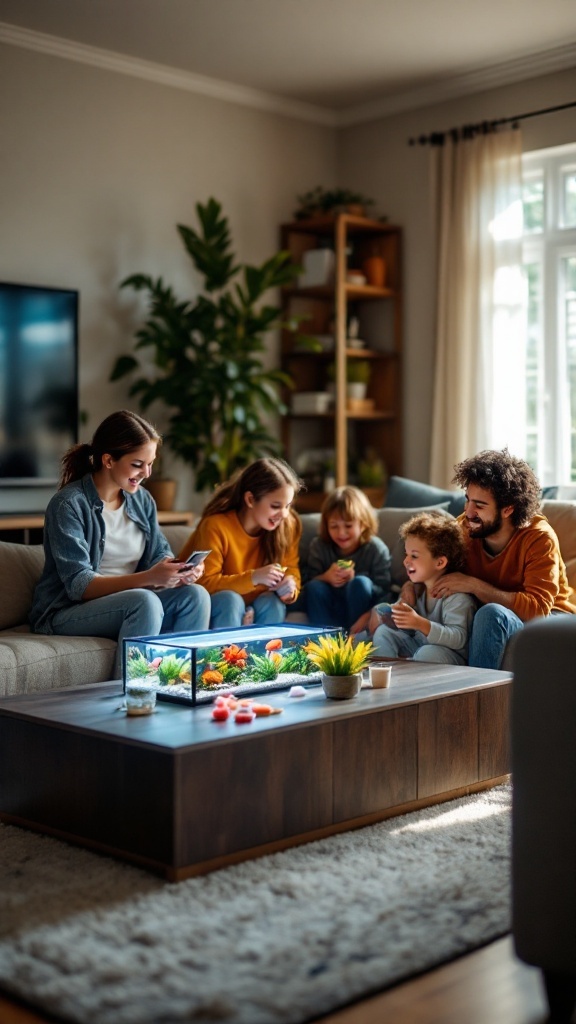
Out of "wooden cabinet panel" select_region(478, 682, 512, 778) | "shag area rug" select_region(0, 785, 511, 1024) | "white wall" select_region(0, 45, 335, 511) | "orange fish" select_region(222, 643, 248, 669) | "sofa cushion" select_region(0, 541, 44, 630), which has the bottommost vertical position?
"shag area rug" select_region(0, 785, 511, 1024)

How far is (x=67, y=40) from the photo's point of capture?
5.06 meters

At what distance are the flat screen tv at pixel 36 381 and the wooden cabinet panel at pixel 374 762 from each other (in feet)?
9.02

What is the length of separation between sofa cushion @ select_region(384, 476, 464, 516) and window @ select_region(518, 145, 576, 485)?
112 centimetres

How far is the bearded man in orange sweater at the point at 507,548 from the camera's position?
3.37 m

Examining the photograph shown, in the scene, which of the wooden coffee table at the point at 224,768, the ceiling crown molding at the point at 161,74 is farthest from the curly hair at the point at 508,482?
the ceiling crown molding at the point at 161,74

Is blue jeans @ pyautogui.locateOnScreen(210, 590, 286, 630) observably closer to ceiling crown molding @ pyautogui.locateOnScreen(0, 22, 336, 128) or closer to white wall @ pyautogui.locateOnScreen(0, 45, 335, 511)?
white wall @ pyautogui.locateOnScreen(0, 45, 335, 511)

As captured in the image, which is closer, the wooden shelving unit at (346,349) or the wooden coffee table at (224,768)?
the wooden coffee table at (224,768)

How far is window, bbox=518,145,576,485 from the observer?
5414mm

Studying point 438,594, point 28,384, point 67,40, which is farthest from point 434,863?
point 67,40

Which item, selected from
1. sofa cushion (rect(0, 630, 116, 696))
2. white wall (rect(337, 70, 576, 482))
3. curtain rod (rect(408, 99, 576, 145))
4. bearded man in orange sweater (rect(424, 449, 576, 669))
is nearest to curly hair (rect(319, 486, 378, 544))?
bearded man in orange sweater (rect(424, 449, 576, 669))

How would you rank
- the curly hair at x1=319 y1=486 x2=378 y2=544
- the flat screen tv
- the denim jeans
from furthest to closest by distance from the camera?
the flat screen tv, the curly hair at x1=319 y1=486 x2=378 y2=544, the denim jeans

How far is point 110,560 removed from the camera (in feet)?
11.9

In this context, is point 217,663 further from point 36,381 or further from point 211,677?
point 36,381

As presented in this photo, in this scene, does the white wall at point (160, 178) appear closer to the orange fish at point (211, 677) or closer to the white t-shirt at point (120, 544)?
the white t-shirt at point (120, 544)
